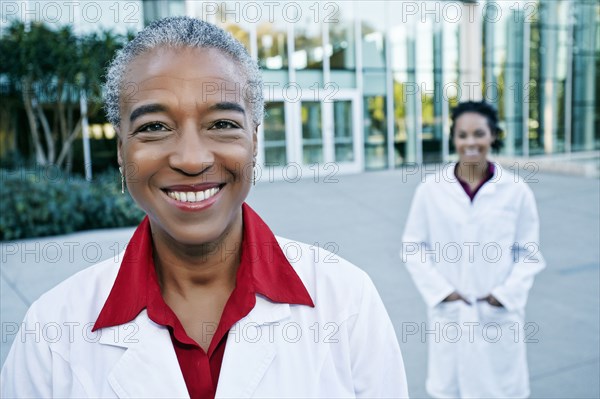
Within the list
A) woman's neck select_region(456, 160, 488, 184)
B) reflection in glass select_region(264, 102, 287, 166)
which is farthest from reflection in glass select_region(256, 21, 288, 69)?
woman's neck select_region(456, 160, 488, 184)

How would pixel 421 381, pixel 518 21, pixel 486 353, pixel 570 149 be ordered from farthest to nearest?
pixel 570 149 < pixel 518 21 < pixel 421 381 < pixel 486 353

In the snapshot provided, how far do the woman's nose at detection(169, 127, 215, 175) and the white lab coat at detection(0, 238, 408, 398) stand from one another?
1.28 ft

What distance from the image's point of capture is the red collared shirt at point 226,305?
4.50ft

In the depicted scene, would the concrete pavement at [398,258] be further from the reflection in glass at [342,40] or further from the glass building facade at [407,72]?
the reflection in glass at [342,40]

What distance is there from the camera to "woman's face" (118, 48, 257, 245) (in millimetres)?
1295

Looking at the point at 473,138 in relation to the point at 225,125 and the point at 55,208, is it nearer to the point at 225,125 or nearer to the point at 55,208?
the point at 225,125

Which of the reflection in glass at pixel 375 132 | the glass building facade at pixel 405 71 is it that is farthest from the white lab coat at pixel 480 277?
the reflection in glass at pixel 375 132

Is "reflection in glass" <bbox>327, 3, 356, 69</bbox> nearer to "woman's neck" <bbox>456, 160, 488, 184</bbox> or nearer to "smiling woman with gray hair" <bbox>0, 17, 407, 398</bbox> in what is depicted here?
"woman's neck" <bbox>456, 160, 488, 184</bbox>

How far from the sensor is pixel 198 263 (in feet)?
4.84

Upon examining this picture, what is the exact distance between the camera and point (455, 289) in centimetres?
305

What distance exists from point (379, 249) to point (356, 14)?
34.3 feet

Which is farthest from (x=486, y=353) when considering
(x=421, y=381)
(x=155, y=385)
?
(x=155, y=385)

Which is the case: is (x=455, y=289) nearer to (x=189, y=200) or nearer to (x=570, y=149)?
(x=189, y=200)

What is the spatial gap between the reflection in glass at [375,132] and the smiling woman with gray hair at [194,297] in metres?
15.1
